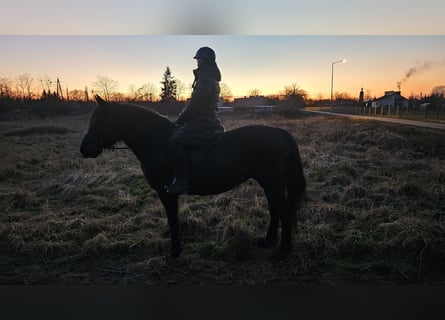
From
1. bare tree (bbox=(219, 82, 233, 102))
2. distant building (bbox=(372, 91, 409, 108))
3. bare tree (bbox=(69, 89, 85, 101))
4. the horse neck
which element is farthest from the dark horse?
distant building (bbox=(372, 91, 409, 108))

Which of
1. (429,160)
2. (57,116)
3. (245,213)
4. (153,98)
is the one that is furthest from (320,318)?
(429,160)

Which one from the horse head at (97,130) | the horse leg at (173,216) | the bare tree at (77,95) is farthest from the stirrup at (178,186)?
the bare tree at (77,95)

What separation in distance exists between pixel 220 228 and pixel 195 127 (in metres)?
1.67

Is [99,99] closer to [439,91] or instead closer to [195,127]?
[195,127]

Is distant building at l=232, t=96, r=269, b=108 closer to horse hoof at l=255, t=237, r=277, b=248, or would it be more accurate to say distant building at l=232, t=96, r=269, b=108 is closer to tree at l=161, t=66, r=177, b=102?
tree at l=161, t=66, r=177, b=102

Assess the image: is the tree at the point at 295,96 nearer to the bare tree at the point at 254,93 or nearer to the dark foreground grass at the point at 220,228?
the bare tree at the point at 254,93

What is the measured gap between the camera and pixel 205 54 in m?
2.47

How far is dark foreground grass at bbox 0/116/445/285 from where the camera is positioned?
282 cm

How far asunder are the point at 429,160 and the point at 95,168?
8505mm

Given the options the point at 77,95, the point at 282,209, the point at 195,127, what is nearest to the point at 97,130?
the point at 77,95

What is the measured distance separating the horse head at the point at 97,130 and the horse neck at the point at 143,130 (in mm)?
122

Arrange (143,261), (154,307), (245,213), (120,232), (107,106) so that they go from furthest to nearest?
(245,213) → (120,232) → (143,261) → (107,106) → (154,307)

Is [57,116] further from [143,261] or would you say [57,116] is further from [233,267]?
[233,267]

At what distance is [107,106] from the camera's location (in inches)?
112
